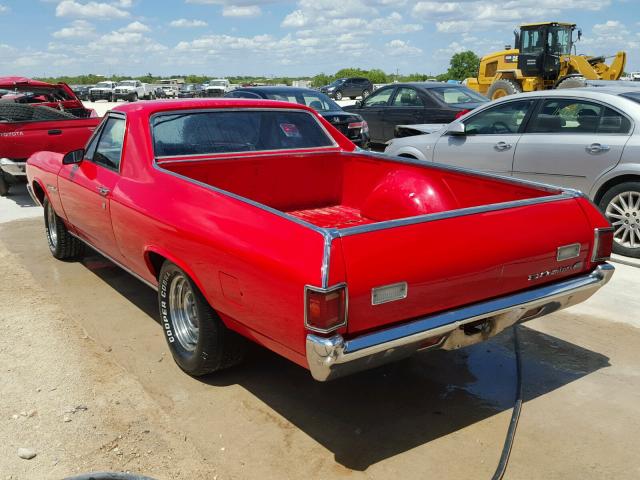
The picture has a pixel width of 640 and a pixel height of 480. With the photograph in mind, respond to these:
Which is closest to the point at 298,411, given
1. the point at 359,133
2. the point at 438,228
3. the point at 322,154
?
the point at 438,228

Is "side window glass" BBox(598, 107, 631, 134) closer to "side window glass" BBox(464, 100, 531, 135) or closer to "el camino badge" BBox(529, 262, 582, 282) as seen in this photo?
"side window glass" BBox(464, 100, 531, 135)

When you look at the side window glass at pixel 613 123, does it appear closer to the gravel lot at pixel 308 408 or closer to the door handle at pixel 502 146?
the door handle at pixel 502 146

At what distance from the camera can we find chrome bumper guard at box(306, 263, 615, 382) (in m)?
2.80

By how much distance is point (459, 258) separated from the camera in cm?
313

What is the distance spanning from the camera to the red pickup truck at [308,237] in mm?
2881

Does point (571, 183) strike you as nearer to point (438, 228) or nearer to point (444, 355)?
point (444, 355)

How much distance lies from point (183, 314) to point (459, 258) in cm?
183

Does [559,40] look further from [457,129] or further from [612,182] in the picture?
[612,182]

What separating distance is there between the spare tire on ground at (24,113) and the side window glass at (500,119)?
617 centimetres

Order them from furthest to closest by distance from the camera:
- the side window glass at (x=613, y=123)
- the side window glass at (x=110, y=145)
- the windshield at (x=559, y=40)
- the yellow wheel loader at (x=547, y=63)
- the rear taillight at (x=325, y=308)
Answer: the windshield at (x=559, y=40)
the yellow wheel loader at (x=547, y=63)
the side window glass at (x=613, y=123)
the side window glass at (x=110, y=145)
the rear taillight at (x=325, y=308)

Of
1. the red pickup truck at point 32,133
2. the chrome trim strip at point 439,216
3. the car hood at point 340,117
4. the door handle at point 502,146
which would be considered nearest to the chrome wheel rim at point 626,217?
the door handle at point 502,146

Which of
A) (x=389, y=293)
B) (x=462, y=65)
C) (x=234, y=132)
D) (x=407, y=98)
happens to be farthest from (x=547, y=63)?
(x=462, y=65)

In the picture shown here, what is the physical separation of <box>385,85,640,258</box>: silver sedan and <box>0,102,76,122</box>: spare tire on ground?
598 cm

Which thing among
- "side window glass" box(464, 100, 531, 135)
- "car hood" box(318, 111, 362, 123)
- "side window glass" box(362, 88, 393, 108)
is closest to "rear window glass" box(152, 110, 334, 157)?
"side window glass" box(464, 100, 531, 135)
